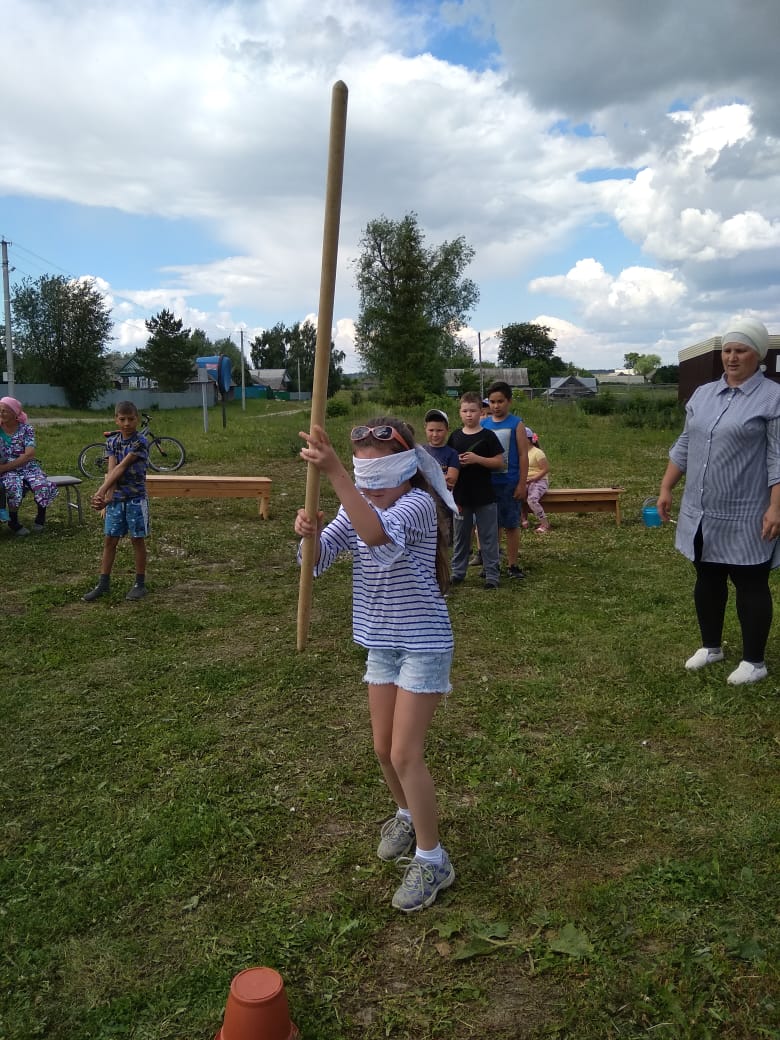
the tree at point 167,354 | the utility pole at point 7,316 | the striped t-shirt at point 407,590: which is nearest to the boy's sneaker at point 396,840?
the striped t-shirt at point 407,590

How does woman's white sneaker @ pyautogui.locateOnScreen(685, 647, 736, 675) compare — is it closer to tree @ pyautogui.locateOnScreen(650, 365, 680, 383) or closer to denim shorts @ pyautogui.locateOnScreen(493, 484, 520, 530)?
denim shorts @ pyautogui.locateOnScreen(493, 484, 520, 530)

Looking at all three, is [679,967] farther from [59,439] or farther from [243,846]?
[59,439]

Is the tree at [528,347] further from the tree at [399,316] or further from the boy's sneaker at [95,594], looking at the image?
the boy's sneaker at [95,594]

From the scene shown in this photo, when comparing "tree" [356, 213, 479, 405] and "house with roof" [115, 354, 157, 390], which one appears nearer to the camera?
"tree" [356, 213, 479, 405]

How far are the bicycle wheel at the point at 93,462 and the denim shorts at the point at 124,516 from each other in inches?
318

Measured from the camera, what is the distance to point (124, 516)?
22.9ft

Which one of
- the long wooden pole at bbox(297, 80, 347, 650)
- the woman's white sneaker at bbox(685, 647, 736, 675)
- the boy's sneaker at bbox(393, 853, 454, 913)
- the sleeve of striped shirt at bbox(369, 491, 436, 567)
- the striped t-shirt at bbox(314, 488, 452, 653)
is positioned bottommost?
the boy's sneaker at bbox(393, 853, 454, 913)

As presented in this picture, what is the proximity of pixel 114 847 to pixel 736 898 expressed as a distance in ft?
8.25

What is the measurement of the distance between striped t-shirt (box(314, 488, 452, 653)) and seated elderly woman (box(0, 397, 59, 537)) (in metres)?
8.12

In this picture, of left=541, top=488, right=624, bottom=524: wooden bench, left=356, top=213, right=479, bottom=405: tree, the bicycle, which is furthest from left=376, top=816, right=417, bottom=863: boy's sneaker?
left=356, top=213, right=479, bottom=405: tree

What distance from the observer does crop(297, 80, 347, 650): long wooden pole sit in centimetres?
283

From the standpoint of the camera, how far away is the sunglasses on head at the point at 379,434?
2738 mm

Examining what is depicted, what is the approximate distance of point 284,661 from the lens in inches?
218

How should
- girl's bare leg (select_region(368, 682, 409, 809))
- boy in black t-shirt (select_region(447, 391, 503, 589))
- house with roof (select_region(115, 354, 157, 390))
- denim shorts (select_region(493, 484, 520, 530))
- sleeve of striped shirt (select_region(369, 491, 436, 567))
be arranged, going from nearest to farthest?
sleeve of striped shirt (select_region(369, 491, 436, 567)) < girl's bare leg (select_region(368, 682, 409, 809)) < boy in black t-shirt (select_region(447, 391, 503, 589)) < denim shorts (select_region(493, 484, 520, 530)) < house with roof (select_region(115, 354, 157, 390))
